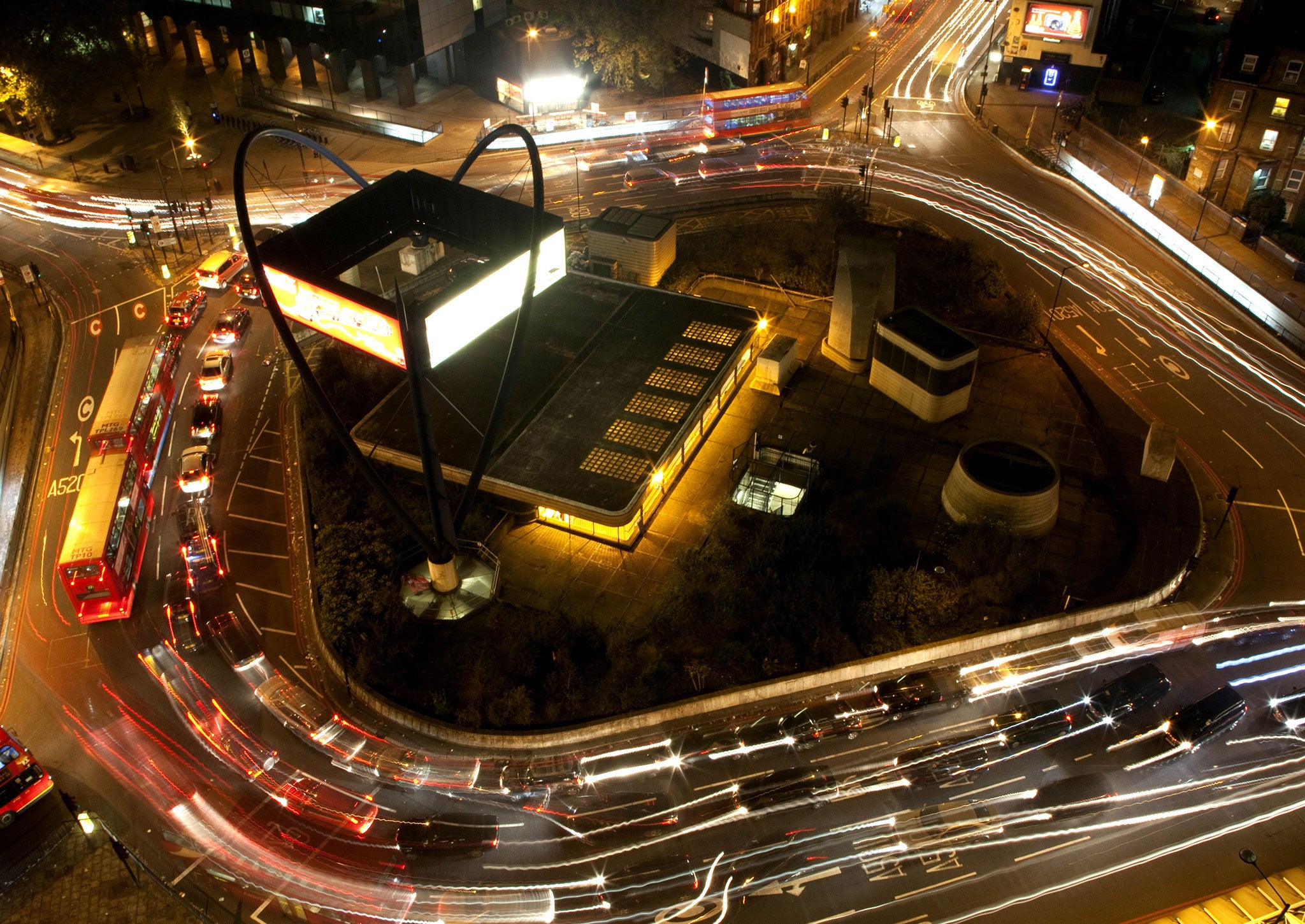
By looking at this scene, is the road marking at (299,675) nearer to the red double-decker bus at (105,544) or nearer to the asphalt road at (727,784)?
the asphalt road at (727,784)

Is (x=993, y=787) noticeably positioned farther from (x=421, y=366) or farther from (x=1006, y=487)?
(x=421, y=366)

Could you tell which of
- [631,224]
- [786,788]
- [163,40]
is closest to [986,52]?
[631,224]

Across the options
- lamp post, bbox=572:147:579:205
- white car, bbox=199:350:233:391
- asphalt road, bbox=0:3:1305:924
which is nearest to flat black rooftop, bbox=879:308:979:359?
asphalt road, bbox=0:3:1305:924

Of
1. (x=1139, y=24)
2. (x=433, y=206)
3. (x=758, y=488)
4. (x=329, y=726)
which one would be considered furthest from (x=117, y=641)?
(x=1139, y=24)

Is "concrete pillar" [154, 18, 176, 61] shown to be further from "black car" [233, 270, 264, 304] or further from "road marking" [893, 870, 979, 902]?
"road marking" [893, 870, 979, 902]

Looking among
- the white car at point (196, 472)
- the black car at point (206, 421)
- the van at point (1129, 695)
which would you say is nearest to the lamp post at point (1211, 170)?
the van at point (1129, 695)

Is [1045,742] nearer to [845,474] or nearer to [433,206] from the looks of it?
[845,474]
